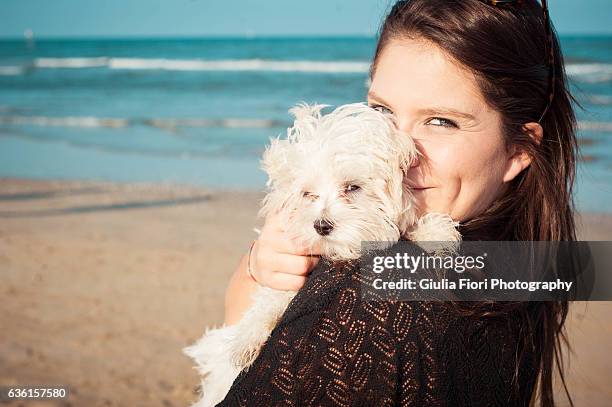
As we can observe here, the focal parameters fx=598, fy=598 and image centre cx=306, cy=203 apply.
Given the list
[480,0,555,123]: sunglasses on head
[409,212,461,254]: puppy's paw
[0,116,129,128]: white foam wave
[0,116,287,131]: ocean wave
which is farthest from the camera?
[0,116,129,128]: white foam wave

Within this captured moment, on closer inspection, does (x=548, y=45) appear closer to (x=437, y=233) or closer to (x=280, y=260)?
(x=437, y=233)

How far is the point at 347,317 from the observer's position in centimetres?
172

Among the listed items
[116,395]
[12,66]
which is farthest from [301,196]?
[12,66]

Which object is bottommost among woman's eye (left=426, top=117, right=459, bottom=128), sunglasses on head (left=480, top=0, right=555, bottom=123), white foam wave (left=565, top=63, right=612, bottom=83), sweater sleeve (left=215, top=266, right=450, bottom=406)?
sweater sleeve (left=215, top=266, right=450, bottom=406)

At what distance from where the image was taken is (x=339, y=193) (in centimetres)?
221

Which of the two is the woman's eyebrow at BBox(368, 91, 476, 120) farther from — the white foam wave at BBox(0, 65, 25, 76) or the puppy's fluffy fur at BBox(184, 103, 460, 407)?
the white foam wave at BBox(0, 65, 25, 76)

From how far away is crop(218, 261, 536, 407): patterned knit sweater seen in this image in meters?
1.68

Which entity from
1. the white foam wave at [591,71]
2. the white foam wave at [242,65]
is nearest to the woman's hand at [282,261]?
the white foam wave at [591,71]

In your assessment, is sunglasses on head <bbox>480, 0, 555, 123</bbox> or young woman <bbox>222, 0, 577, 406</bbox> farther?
sunglasses on head <bbox>480, 0, 555, 123</bbox>

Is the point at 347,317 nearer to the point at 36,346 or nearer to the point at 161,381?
the point at 161,381

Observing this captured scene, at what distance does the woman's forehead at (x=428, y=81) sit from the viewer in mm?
2066

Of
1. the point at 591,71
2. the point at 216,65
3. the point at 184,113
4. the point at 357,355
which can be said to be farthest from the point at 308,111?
the point at 216,65

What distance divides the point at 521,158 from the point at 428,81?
1.94 feet

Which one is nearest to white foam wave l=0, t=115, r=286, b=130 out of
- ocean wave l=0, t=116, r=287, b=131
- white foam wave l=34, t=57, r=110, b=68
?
ocean wave l=0, t=116, r=287, b=131
